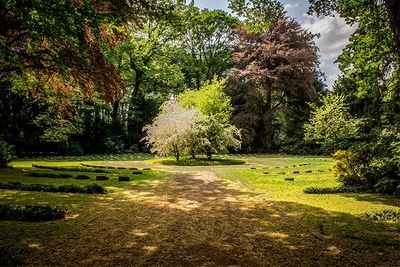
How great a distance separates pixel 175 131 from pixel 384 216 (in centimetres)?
1440

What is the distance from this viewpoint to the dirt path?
3629mm

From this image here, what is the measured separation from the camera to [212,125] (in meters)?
20.6

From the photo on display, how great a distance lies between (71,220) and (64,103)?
387 inches

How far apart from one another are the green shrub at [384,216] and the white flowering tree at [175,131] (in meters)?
13.7

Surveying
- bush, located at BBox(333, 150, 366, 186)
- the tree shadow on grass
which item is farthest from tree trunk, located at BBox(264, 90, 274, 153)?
the tree shadow on grass

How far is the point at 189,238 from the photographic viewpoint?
450 centimetres

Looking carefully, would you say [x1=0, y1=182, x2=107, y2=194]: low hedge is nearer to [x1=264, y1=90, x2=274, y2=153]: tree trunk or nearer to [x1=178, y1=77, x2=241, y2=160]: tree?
[x1=178, y1=77, x2=241, y2=160]: tree

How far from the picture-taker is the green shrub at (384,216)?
5512 mm

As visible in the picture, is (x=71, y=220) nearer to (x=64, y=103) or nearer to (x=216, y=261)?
(x=216, y=261)

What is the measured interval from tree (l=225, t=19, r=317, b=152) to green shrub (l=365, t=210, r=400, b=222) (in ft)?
81.0

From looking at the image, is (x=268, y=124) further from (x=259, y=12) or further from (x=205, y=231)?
(x=205, y=231)

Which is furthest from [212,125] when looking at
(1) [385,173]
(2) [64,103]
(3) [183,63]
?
(3) [183,63]

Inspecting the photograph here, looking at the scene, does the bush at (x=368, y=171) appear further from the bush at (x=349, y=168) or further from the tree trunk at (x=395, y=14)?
the tree trunk at (x=395, y=14)

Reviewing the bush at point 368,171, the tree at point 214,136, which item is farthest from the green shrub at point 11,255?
the tree at point 214,136
